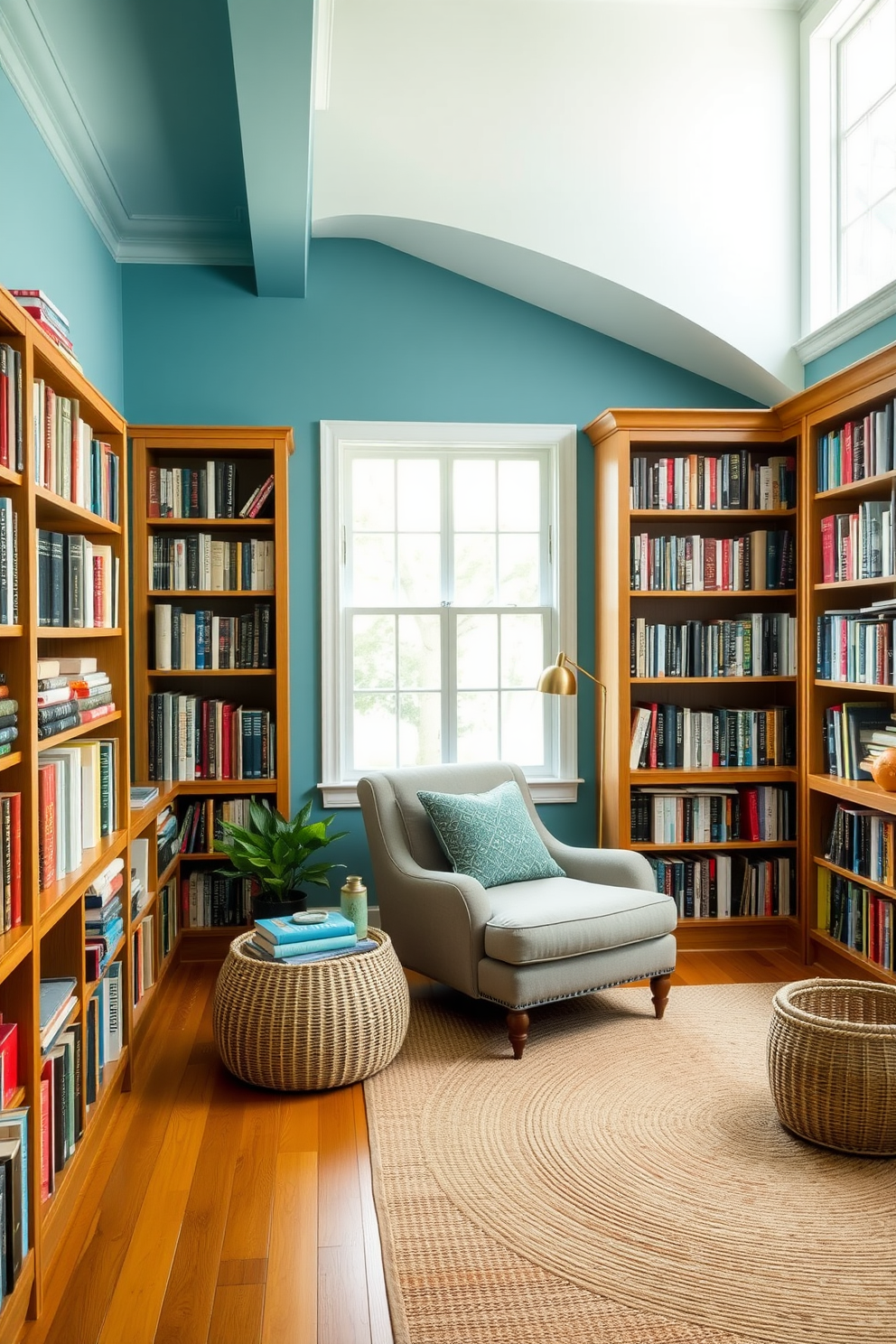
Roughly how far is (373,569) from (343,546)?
0.57 ft

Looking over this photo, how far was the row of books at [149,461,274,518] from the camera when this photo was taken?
413 cm

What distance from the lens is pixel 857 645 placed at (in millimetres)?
3734

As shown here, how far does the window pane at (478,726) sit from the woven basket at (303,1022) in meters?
1.69

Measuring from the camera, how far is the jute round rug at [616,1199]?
1.93 metres

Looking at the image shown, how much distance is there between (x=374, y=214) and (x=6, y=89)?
1.51 metres

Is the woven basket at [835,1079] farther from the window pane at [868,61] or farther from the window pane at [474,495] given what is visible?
the window pane at [868,61]

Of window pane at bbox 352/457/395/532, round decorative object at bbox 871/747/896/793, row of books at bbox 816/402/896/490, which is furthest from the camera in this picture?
window pane at bbox 352/457/395/532

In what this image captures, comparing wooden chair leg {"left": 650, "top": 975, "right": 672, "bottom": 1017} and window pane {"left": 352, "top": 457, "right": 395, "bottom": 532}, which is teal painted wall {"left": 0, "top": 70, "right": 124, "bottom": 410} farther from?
wooden chair leg {"left": 650, "top": 975, "right": 672, "bottom": 1017}

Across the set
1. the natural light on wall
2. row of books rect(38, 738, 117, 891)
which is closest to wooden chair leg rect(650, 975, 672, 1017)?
row of books rect(38, 738, 117, 891)

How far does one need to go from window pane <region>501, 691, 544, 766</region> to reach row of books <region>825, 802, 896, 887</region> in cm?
131

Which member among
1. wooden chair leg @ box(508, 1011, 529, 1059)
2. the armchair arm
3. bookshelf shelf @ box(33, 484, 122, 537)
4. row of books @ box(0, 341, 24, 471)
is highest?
row of books @ box(0, 341, 24, 471)

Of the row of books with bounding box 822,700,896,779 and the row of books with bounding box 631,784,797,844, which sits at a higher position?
the row of books with bounding box 822,700,896,779

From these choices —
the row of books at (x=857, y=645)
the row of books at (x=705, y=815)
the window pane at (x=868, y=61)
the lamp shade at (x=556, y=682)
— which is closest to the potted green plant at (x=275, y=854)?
the lamp shade at (x=556, y=682)

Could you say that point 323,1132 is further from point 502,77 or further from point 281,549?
point 502,77
